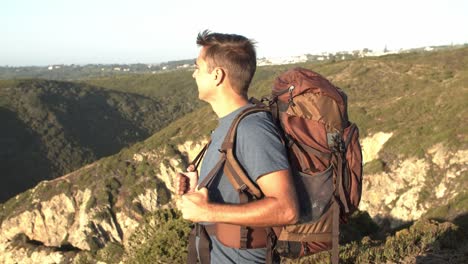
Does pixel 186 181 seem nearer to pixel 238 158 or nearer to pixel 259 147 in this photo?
pixel 238 158

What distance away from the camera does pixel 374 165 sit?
1950 cm

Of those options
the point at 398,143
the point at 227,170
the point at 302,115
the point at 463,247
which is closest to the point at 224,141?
the point at 227,170

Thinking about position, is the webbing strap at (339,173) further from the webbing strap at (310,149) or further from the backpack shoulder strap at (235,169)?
the backpack shoulder strap at (235,169)

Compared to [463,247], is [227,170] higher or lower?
higher

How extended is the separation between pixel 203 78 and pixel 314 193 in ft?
2.68

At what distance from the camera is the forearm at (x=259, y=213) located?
2.17m

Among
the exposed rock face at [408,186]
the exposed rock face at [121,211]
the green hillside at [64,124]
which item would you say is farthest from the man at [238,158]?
the green hillside at [64,124]

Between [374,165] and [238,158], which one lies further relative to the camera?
[374,165]

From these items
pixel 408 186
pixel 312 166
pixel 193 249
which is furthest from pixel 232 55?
pixel 408 186

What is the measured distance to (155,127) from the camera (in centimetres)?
7581

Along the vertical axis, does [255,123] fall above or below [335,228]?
above

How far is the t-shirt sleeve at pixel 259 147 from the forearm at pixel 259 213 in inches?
5.3

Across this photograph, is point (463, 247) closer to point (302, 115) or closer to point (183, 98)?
point (302, 115)

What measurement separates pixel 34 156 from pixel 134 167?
31416 millimetres
